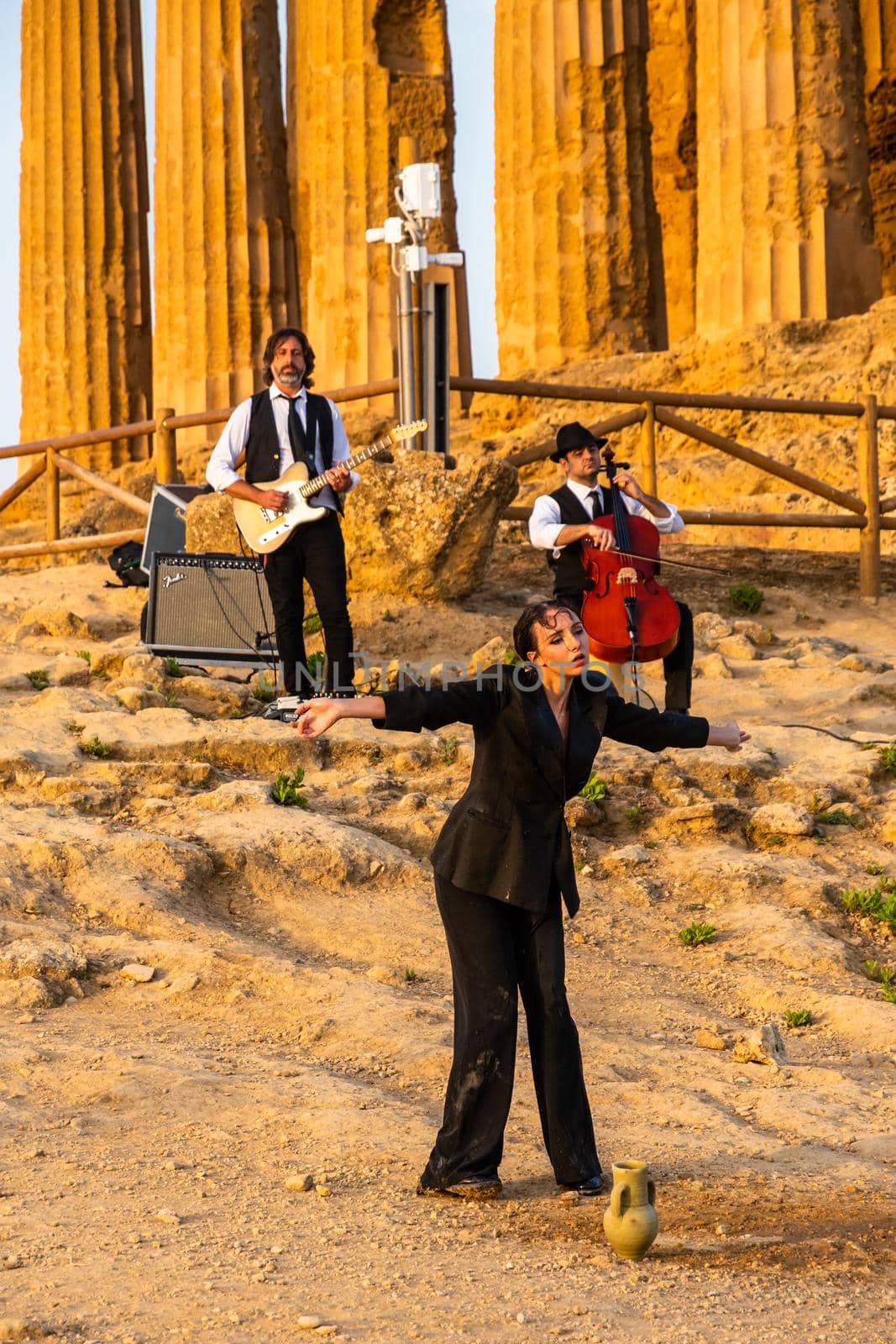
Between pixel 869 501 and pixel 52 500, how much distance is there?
5.74m

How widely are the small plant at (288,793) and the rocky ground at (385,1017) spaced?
10cm

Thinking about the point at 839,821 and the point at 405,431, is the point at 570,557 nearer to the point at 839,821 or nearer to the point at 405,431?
the point at 405,431

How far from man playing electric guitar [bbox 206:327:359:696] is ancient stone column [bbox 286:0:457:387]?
1162cm

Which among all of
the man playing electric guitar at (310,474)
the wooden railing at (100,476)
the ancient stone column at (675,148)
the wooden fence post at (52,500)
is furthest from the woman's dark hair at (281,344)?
the ancient stone column at (675,148)

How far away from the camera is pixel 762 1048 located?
6.67 metres

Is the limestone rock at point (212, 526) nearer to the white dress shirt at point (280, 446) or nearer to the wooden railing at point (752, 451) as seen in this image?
the wooden railing at point (752, 451)

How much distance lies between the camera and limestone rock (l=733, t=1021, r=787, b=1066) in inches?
262

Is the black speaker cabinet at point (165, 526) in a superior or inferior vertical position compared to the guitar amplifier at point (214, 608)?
superior

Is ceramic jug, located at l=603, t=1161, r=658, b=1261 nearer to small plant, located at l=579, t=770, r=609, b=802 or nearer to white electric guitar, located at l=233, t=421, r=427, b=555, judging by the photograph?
small plant, located at l=579, t=770, r=609, b=802

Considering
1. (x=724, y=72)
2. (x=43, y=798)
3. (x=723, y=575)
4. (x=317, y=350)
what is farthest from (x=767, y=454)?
(x=43, y=798)

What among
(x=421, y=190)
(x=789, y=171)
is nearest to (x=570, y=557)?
(x=421, y=190)

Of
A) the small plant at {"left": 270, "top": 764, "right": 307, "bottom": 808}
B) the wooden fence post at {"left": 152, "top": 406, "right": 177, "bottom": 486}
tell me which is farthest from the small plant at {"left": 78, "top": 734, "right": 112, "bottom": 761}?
the wooden fence post at {"left": 152, "top": 406, "right": 177, "bottom": 486}

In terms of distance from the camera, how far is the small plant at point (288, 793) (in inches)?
345

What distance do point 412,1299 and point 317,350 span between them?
1823 cm
